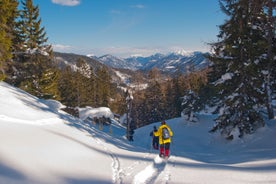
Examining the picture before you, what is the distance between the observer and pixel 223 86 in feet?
70.4

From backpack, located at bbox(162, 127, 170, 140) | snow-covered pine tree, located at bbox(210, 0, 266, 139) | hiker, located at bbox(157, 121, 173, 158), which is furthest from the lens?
snow-covered pine tree, located at bbox(210, 0, 266, 139)

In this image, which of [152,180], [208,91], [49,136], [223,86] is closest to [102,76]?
[208,91]

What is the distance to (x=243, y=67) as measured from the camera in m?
20.3

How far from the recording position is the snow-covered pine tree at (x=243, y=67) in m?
20.1

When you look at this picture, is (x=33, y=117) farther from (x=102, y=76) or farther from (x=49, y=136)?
(x=102, y=76)

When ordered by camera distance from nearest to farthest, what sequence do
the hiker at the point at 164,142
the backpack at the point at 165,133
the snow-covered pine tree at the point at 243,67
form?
1. the hiker at the point at 164,142
2. the backpack at the point at 165,133
3. the snow-covered pine tree at the point at 243,67

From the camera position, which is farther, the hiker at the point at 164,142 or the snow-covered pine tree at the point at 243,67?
the snow-covered pine tree at the point at 243,67

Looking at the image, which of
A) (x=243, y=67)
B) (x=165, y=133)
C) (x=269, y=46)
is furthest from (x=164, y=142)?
(x=269, y=46)

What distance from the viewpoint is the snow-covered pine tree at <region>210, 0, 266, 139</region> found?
20141 millimetres

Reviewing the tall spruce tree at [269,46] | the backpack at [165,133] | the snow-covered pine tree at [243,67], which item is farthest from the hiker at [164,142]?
the tall spruce tree at [269,46]

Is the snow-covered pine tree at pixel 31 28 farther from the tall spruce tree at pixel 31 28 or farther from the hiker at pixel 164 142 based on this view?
the hiker at pixel 164 142

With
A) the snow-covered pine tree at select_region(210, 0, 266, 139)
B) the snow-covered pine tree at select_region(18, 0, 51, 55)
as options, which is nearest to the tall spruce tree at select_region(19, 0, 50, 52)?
the snow-covered pine tree at select_region(18, 0, 51, 55)

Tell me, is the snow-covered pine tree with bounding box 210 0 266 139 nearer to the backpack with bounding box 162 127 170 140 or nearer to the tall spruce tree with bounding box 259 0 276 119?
the tall spruce tree with bounding box 259 0 276 119

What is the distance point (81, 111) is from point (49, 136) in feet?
72.9
